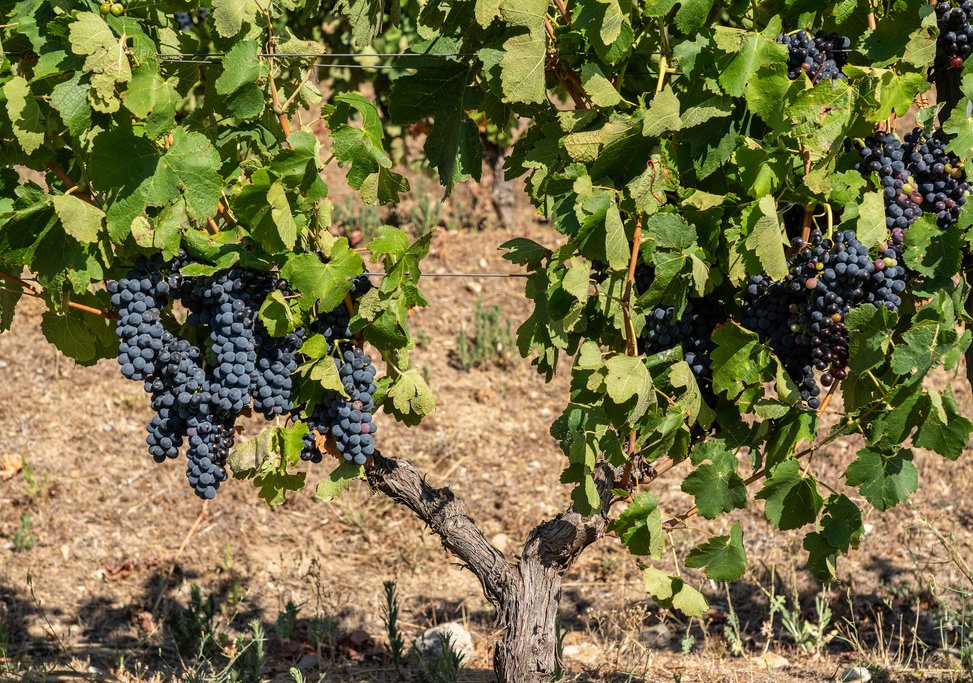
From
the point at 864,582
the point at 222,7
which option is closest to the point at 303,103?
the point at 222,7

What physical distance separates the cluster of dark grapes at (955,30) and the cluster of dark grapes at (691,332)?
895 mm

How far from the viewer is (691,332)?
2695 mm

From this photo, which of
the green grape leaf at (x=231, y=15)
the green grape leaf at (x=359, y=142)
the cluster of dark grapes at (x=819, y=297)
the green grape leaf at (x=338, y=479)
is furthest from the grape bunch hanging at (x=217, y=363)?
the cluster of dark grapes at (x=819, y=297)

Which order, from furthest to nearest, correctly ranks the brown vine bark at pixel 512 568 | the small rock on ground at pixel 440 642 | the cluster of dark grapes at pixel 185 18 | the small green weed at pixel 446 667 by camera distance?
the cluster of dark grapes at pixel 185 18
the small rock on ground at pixel 440 642
the small green weed at pixel 446 667
the brown vine bark at pixel 512 568

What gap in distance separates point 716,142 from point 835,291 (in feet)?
1.64

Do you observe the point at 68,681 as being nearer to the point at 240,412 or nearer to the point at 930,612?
the point at 240,412

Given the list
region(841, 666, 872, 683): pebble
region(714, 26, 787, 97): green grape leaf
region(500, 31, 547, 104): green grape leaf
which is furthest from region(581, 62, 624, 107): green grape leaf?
region(841, 666, 872, 683): pebble

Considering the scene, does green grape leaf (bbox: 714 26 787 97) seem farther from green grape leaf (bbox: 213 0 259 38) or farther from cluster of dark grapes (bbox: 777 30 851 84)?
green grape leaf (bbox: 213 0 259 38)

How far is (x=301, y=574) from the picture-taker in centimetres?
525

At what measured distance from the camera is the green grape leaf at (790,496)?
260 cm

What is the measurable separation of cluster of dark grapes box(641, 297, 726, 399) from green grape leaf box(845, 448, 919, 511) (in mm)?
434

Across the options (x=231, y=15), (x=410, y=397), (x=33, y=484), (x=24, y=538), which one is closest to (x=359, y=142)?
(x=231, y=15)

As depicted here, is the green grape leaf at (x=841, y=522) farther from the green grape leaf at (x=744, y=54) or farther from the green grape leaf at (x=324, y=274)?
the green grape leaf at (x=324, y=274)

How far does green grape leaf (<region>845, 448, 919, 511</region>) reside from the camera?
8.29 ft
